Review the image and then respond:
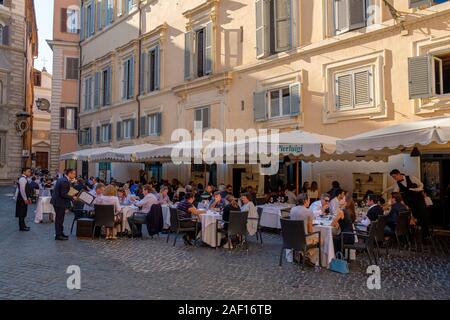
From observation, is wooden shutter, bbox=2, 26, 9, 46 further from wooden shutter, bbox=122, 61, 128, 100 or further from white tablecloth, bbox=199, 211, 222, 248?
white tablecloth, bbox=199, 211, 222, 248

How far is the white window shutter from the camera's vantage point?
1218 centimetres

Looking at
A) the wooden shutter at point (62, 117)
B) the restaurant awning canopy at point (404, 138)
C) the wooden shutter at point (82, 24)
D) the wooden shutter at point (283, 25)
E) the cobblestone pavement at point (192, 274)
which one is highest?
the wooden shutter at point (82, 24)

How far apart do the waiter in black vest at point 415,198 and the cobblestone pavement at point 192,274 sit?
0.63 m

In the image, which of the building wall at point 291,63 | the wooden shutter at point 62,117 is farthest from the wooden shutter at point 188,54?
the wooden shutter at point 62,117

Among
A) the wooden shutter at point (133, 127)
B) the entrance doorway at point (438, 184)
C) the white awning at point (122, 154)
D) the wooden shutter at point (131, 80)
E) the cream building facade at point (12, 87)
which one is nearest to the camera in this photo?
the entrance doorway at point (438, 184)

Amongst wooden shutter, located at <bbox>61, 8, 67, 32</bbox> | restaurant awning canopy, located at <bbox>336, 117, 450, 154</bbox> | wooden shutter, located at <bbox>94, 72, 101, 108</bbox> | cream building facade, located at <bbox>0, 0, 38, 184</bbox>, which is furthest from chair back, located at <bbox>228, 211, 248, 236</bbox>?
cream building facade, located at <bbox>0, 0, 38, 184</bbox>

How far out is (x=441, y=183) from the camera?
11.1 meters

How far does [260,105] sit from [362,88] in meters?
4.02

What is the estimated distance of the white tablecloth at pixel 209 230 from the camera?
896 centimetres

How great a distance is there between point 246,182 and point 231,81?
4.00m

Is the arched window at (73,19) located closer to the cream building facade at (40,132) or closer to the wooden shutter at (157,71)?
the wooden shutter at (157,71)

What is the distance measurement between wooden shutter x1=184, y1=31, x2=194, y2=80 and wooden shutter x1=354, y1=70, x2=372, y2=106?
8358mm
